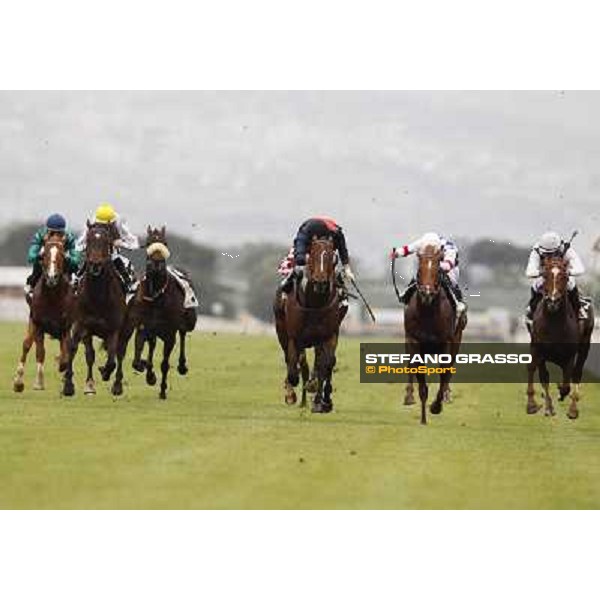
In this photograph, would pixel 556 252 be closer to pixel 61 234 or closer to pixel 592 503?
pixel 61 234

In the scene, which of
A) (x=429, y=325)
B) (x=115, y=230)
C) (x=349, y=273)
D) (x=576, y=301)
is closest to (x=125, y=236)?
(x=115, y=230)

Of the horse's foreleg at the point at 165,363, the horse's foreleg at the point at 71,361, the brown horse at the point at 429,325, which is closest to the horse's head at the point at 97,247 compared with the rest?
the horse's foreleg at the point at 71,361

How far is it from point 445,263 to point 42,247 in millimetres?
5669

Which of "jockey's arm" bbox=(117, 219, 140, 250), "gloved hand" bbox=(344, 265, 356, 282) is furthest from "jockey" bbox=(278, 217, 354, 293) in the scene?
"jockey's arm" bbox=(117, 219, 140, 250)

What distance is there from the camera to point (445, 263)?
23.1m

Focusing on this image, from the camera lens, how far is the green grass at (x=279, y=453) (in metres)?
15.3

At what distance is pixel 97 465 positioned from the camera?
665 inches

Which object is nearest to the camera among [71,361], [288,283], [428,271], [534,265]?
[428,271]

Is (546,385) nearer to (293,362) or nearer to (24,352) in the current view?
(293,362)

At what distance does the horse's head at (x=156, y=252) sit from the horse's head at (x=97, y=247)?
108 cm

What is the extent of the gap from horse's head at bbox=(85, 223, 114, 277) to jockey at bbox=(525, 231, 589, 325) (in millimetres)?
5381

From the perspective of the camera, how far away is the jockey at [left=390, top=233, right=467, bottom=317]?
2275cm

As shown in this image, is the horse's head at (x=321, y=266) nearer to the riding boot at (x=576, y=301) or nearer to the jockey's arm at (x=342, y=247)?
the jockey's arm at (x=342, y=247)

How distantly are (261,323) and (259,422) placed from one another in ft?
191
